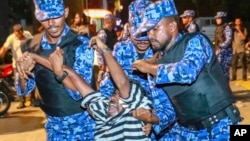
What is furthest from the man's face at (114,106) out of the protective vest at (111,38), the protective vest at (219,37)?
the protective vest at (219,37)

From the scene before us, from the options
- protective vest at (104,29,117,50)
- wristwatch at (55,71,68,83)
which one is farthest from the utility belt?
protective vest at (104,29,117,50)

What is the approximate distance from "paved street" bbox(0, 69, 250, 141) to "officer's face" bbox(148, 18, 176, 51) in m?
5.70

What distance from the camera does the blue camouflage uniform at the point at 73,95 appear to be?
13.6ft

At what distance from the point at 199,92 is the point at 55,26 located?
118cm

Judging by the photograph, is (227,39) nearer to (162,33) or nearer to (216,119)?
(216,119)

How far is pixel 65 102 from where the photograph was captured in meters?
4.20

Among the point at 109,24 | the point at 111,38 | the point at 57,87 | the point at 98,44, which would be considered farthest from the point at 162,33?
the point at 109,24

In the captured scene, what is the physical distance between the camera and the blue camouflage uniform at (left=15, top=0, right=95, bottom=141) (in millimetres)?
4141

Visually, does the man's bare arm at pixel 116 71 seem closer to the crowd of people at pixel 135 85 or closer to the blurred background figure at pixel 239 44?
the crowd of people at pixel 135 85

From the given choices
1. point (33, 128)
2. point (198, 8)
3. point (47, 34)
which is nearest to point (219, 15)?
point (33, 128)

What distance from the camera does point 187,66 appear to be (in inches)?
138

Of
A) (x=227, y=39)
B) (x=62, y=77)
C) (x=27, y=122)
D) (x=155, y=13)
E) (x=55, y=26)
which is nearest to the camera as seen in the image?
(x=155, y=13)

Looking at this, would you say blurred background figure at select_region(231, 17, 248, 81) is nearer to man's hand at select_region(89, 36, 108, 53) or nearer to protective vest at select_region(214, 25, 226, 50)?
protective vest at select_region(214, 25, 226, 50)

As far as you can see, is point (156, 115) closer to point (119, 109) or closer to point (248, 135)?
point (119, 109)
